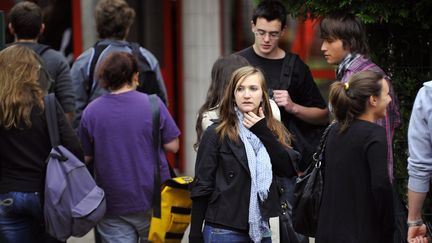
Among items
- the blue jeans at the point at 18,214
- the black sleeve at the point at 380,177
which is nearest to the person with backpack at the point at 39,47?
→ the blue jeans at the point at 18,214

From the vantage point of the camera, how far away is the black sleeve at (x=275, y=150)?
5.34 meters

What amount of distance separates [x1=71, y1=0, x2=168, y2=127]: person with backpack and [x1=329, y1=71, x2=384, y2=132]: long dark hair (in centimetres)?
252

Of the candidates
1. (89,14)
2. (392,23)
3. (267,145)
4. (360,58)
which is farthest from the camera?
(89,14)

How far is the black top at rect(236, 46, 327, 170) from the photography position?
6652 mm

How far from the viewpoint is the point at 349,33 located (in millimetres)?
5879

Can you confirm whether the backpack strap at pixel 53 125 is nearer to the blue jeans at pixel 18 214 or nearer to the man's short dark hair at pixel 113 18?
the blue jeans at pixel 18 214

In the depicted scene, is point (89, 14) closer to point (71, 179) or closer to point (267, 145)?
point (71, 179)

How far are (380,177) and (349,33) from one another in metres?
1.43

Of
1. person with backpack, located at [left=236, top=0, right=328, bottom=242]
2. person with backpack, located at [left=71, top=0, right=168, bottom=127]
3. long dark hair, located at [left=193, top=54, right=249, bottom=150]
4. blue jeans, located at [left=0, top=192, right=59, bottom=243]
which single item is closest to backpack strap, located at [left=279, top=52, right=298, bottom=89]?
person with backpack, located at [left=236, top=0, right=328, bottom=242]

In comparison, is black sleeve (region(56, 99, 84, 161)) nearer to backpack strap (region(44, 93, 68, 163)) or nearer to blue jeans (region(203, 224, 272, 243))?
backpack strap (region(44, 93, 68, 163))

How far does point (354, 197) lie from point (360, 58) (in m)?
1.24

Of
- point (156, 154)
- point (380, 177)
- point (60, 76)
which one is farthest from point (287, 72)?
point (380, 177)

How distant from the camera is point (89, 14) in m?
10.1

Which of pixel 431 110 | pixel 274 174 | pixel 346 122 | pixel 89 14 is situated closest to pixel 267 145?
pixel 274 174
